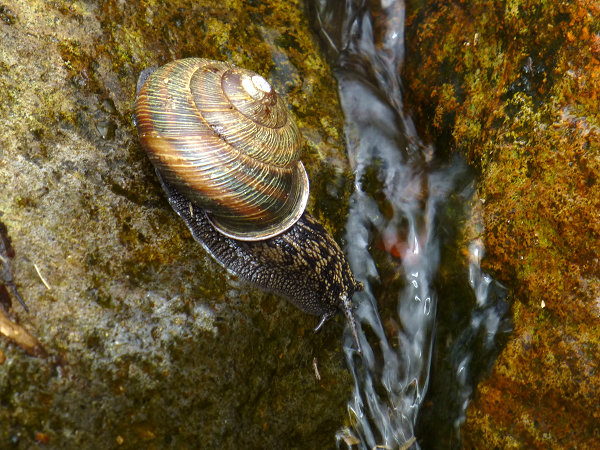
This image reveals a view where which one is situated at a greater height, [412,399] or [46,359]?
[46,359]

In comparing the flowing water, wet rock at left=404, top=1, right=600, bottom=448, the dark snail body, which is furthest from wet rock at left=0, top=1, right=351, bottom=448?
wet rock at left=404, top=1, right=600, bottom=448

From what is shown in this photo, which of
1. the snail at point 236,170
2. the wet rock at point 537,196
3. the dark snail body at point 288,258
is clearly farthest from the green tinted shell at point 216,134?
the wet rock at point 537,196

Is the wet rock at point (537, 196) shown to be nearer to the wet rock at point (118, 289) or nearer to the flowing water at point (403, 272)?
the flowing water at point (403, 272)

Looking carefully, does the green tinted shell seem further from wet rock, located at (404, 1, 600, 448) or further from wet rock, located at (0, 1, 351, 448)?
wet rock, located at (404, 1, 600, 448)

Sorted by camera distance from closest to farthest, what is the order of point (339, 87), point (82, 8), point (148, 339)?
point (148, 339) < point (82, 8) < point (339, 87)

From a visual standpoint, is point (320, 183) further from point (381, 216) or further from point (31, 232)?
point (31, 232)

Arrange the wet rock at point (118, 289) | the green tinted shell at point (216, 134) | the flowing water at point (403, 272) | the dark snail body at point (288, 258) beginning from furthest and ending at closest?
the flowing water at point (403, 272), the dark snail body at point (288, 258), the green tinted shell at point (216, 134), the wet rock at point (118, 289)

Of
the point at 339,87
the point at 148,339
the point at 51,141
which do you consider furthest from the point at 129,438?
the point at 339,87
